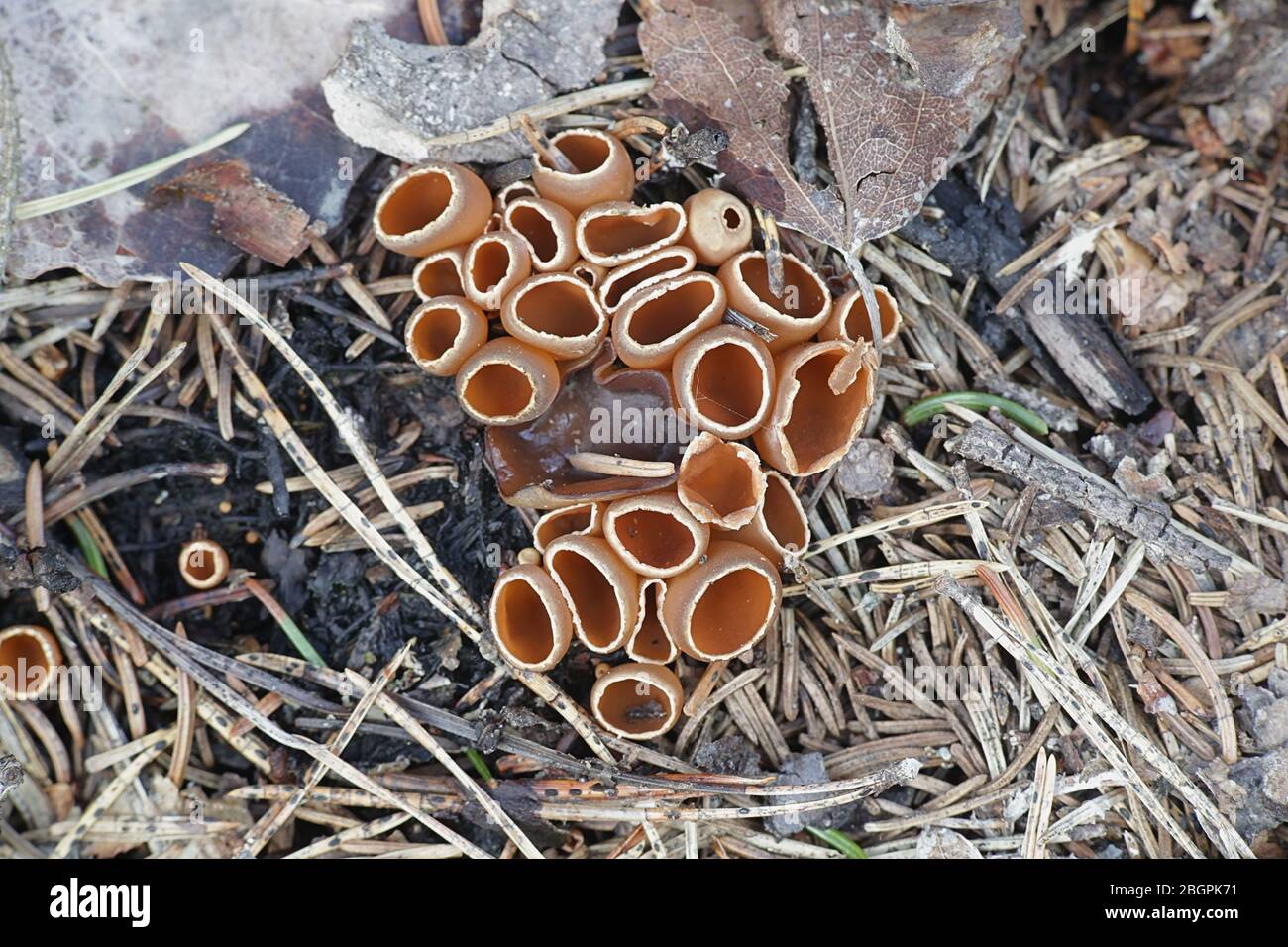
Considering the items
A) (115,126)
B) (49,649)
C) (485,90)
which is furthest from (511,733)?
(115,126)

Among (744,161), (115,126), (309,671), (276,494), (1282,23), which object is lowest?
(309,671)

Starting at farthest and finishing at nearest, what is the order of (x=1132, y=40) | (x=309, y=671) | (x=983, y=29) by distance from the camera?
1. (x=1132, y=40)
2. (x=309, y=671)
3. (x=983, y=29)

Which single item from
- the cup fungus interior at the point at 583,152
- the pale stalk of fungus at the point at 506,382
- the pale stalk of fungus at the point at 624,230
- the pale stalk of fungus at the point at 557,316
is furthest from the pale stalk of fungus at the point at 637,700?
the cup fungus interior at the point at 583,152

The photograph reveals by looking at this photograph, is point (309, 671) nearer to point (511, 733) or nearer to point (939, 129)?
point (511, 733)

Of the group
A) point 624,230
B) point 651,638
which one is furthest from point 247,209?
point 651,638

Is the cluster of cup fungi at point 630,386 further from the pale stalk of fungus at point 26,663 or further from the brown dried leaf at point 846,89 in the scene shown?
the pale stalk of fungus at point 26,663

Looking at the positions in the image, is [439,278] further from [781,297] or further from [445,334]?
[781,297]
